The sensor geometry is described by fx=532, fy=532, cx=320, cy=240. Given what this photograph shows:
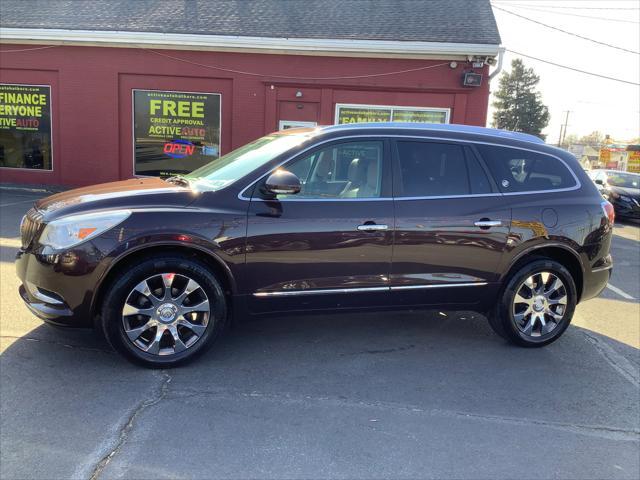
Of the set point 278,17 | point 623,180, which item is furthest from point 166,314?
point 623,180

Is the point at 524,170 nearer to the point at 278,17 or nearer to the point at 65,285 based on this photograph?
the point at 65,285

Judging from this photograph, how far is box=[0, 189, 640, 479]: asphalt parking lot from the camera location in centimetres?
286

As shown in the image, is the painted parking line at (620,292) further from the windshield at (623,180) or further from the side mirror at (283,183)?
the windshield at (623,180)

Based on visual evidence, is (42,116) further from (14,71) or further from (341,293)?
(341,293)

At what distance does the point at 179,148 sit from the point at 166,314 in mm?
10600

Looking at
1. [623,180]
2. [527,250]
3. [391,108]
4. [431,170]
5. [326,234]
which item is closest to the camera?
[326,234]

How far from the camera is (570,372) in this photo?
4.17 meters

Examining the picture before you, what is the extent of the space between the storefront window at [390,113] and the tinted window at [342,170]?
9.09m

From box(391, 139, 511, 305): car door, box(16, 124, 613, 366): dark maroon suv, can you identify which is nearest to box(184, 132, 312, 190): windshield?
box(16, 124, 613, 366): dark maroon suv

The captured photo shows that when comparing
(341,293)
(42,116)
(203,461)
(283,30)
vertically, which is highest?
(283,30)

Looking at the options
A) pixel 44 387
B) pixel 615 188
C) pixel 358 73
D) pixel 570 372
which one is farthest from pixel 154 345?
pixel 615 188

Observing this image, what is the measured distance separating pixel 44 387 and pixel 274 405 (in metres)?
1.52

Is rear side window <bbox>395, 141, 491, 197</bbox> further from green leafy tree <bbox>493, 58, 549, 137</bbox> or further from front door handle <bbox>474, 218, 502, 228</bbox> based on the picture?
green leafy tree <bbox>493, 58, 549, 137</bbox>

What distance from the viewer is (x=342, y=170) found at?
4.20 m
